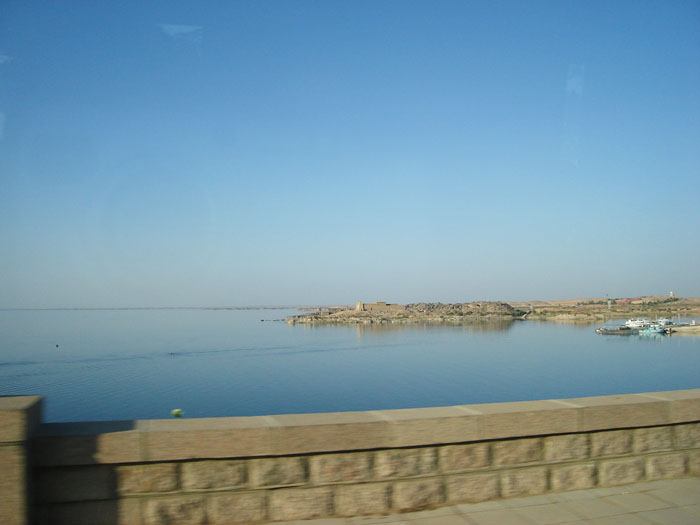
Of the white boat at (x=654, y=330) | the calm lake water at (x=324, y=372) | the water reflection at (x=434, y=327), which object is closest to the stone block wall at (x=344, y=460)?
the calm lake water at (x=324, y=372)

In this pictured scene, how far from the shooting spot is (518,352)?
6662 cm

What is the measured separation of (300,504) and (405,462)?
0.84 metres

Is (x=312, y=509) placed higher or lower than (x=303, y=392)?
higher

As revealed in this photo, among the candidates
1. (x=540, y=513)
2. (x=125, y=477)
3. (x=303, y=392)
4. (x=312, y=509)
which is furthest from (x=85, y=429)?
(x=303, y=392)

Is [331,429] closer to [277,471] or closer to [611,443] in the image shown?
[277,471]

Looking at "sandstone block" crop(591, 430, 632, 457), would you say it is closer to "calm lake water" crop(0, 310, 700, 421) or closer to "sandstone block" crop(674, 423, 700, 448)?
"sandstone block" crop(674, 423, 700, 448)

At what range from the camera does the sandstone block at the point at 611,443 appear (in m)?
4.69

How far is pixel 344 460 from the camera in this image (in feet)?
13.2

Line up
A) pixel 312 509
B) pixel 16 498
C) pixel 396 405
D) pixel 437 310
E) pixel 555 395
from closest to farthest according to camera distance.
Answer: pixel 16 498 < pixel 312 509 < pixel 396 405 < pixel 555 395 < pixel 437 310

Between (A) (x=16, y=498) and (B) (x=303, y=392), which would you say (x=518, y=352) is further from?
(A) (x=16, y=498)

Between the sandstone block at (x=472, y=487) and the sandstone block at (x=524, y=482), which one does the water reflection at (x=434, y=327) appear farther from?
the sandstone block at (x=472, y=487)

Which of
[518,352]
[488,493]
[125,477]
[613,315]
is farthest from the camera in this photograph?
[613,315]

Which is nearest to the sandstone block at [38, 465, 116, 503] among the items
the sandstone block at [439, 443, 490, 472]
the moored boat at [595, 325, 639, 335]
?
the sandstone block at [439, 443, 490, 472]

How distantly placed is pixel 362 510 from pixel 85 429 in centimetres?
204
